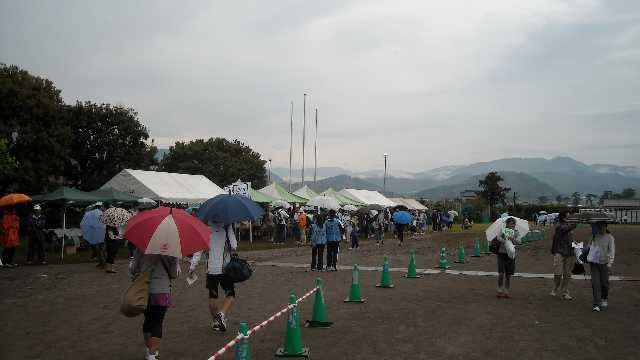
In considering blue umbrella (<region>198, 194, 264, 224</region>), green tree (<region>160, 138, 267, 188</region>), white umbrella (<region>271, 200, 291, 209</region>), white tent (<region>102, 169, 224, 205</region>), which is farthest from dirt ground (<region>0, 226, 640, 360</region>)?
green tree (<region>160, 138, 267, 188</region>)

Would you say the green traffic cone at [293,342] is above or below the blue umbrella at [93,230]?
below

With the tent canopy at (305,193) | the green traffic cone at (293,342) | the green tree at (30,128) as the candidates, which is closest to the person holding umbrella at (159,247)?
the green traffic cone at (293,342)

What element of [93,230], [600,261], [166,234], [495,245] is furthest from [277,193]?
[166,234]

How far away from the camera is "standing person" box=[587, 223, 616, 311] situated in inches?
425

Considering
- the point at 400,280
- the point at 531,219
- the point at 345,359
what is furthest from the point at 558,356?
the point at 531,219

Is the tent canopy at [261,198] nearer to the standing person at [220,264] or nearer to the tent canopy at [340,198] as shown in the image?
the tent canopy at [340,198]

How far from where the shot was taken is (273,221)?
32188 millimetres

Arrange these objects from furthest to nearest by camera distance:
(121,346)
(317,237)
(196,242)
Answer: (317,237) < (121,346) < (196,242)

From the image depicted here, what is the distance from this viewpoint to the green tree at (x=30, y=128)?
3488 cm

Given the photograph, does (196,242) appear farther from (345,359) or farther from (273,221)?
(273,221)

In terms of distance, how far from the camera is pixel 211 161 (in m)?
70.4

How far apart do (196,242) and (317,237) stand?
35.0ft

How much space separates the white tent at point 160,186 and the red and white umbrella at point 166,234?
22950 mm

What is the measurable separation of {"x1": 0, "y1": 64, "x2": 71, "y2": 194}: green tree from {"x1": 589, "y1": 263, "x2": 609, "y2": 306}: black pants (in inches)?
1284
